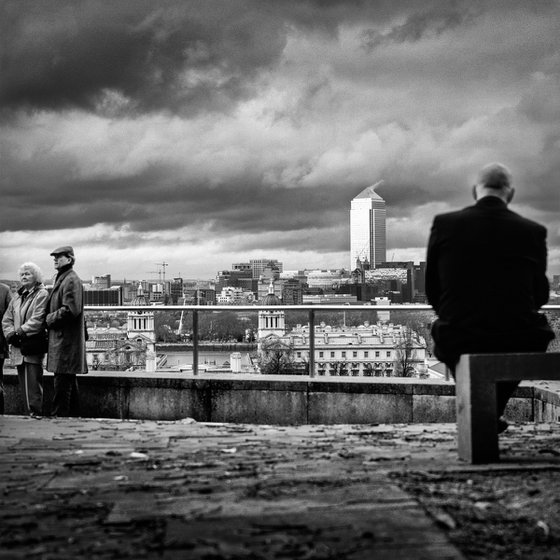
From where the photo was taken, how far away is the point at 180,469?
5426mm

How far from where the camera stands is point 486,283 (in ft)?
18.8

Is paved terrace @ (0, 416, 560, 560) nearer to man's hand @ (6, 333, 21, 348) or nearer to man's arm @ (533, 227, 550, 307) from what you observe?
man's arm @ (533, 227, 550, 307)

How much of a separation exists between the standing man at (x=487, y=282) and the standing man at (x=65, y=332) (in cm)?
554

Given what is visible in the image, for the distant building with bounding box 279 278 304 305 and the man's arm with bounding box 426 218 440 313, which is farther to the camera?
the distant building with bounding box 279 278 304 305

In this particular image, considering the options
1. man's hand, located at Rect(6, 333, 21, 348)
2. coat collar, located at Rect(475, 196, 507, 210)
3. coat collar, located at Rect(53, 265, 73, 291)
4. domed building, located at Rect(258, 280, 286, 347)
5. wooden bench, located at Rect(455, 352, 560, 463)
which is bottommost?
wooden bench, located at Rect(455, 352, 560, 463)

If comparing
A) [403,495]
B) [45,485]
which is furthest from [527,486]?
[45,485]

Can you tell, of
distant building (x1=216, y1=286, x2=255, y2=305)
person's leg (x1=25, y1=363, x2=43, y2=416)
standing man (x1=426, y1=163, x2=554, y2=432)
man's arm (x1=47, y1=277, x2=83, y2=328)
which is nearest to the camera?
standing man (x1=426, y1=163, x2=554, y2=432)

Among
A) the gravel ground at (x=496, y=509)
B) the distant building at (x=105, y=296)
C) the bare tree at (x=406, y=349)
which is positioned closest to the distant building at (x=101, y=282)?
the distant building at (x=105, y=296)

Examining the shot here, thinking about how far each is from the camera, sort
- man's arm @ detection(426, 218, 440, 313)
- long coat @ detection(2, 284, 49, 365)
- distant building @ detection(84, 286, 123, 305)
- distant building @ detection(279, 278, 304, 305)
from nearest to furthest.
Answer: man's arm @ detection(426, 218, 440, 313)
long coat @ detection(2, 284, 49, 365)
distant building @ detection(84, 286, 123, 305)
distant building @ detection(279, 278, 304, 305)

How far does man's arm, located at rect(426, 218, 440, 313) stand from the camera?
19.6ft

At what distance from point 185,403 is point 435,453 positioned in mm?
5987

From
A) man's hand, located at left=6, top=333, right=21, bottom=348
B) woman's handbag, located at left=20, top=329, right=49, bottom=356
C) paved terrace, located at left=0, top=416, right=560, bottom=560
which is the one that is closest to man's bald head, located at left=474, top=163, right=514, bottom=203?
paved terrace, located at left=0, top=416, right=560, bottom=560

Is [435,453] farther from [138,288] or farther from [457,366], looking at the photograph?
[138,288]

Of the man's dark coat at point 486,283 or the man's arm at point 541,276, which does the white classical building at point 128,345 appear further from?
the man's arm at point 541,276
